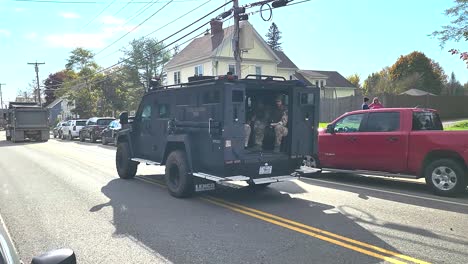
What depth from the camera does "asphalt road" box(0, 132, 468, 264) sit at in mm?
5438

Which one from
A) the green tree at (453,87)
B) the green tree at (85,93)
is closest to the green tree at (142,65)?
the green tree at (85,93)

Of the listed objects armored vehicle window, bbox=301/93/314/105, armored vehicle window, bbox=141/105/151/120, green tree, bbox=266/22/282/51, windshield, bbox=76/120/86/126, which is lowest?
windshield, bbox=76/120/86/126

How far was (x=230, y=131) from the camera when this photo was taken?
8141mm

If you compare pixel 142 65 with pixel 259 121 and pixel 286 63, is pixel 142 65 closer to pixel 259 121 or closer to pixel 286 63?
pixel 286 63

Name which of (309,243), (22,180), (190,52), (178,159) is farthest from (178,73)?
(309,243)

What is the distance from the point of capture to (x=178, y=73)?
151ft

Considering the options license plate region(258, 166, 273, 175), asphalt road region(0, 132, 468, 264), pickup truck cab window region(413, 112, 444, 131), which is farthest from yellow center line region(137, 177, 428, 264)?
pickup truck cab window region(413, 112, 444, 131)

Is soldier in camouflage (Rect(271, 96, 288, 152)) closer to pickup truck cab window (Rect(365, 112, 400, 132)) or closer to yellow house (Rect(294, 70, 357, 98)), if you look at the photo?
pickup truck cab window (Rect(365, 112, 400, 132))

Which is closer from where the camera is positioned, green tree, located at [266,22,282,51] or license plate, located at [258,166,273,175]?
license plate, located at [258,166,273,175]

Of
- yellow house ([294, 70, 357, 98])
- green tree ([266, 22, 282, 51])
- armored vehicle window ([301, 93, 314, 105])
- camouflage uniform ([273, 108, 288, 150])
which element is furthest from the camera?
green tree ([266, 22, 282, 51])

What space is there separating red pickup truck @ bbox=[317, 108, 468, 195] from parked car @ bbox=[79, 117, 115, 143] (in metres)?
22.0

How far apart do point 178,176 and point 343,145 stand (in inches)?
170

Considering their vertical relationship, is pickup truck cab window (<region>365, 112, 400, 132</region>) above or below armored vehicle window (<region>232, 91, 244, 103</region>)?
below

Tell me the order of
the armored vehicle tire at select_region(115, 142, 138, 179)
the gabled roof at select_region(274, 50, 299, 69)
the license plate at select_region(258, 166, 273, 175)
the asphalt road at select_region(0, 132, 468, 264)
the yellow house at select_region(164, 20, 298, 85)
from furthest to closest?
the gabled roof at select_region(274, 50, 299, 69)
the yellow house at select_region(164, 20, 298, 85)
the armored vehicle tire at select_region(115, 142, 138, 179)
the license plate at select_region(258, 166, 273, 175)
the asphalt road at select_region(0, 132, 468, 264)
